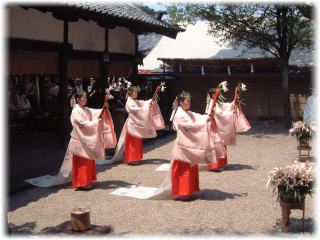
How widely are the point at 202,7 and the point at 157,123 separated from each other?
6.69 m

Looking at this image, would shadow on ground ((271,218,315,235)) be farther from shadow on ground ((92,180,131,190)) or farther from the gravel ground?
shadow on ground ((92,180,131,190))

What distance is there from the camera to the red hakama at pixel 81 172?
787cm

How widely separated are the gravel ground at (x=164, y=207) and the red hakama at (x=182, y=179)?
194 millimetres

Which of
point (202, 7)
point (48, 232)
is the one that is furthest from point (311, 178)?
point (202, 7)

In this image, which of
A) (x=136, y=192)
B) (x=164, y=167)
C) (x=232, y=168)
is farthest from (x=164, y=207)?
(x=232, y=168)

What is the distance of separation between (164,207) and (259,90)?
1189 cm

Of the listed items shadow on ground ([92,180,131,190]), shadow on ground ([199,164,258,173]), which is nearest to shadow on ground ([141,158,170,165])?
shadow on ground ([199,164,258,173])

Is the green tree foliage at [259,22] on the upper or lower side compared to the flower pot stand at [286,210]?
upper

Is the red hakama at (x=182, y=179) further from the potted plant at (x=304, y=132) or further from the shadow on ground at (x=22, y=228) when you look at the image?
the potted plant at (x=304, y=132)

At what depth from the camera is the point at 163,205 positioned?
22.9ft

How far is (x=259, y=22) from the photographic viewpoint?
49.7 ft

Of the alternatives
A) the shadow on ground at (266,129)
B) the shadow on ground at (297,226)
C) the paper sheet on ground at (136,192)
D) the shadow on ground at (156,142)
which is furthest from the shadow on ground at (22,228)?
the shadow on ground at (266,129)

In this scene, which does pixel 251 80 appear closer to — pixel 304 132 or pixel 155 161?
pixel 304 132

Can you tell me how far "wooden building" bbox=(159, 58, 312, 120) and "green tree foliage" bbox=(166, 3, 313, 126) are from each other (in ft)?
3.41
